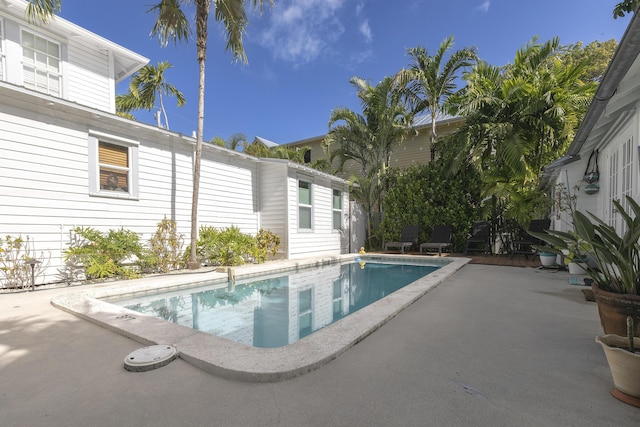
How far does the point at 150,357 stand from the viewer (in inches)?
89.4

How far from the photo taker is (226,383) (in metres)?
2.01

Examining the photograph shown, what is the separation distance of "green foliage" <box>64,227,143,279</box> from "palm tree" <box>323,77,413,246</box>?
28.5 feet

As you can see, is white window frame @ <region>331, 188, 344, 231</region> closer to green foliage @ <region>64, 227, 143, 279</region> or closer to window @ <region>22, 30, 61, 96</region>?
green foliage @ <region>64, 227, 143, 279</region>

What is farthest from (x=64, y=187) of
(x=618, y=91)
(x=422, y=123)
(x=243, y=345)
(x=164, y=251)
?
(x=422, y=123)

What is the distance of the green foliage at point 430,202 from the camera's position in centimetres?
1060

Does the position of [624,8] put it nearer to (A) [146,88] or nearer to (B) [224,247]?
(B) [224,247]

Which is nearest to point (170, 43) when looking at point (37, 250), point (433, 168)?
point (37, 250)

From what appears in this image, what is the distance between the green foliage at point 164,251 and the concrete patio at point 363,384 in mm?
3362

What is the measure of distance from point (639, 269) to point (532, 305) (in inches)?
75.1

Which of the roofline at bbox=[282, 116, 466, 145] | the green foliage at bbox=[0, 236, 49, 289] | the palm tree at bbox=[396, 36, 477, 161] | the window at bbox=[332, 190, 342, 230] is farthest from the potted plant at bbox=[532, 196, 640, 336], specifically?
the roofline at bbox=[282, 116, 466, 145]

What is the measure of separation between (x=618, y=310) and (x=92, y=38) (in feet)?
37.8

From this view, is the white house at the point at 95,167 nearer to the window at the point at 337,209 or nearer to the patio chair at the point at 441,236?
the window at the point at 337,209

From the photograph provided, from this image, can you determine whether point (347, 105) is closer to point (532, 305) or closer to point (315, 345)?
point (532, 305)

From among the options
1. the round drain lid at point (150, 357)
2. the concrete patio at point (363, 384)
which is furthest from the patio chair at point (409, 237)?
the round drain lid at point (150, 357)
